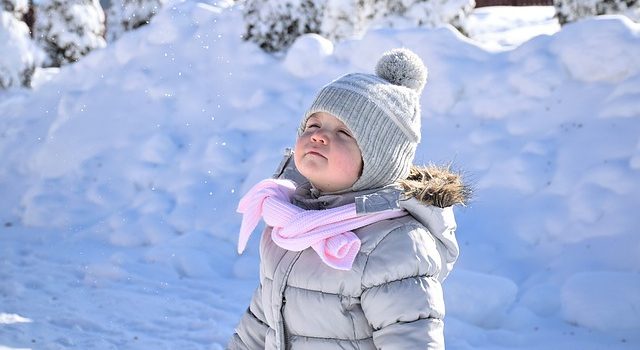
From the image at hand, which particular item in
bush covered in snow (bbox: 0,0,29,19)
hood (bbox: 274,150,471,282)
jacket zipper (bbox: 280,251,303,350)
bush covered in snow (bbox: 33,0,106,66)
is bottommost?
bush covered in snow (bbox: 33,0,106,66)

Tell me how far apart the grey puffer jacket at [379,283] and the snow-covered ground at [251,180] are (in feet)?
6.66

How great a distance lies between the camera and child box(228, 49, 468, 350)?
199cm

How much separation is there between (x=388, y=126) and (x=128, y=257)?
3746 mm

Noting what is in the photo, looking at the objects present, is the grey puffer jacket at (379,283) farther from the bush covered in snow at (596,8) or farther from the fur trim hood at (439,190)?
the bush covered in snow at (596,8)

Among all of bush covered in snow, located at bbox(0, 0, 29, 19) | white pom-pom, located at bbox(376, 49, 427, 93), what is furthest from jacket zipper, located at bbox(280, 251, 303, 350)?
bush covered in snow, located at bbox(0, 0, 29, 19)

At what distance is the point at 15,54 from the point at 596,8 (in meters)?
8.20

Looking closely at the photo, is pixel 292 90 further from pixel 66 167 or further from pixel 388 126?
pixel 388 126

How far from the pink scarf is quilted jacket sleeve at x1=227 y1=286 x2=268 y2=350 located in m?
0.29

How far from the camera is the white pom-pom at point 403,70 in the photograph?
7.49ft

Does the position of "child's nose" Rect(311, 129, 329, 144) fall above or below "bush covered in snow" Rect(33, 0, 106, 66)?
above

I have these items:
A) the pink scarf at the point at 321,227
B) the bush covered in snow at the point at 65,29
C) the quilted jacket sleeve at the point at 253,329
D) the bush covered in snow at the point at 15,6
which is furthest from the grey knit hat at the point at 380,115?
the bush covered in snow at the point at 65,29

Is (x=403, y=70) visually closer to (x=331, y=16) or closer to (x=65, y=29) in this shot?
(x=331, y=16)

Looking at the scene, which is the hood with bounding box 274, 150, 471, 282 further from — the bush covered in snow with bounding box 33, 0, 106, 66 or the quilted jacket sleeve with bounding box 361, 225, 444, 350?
the bush covered in snow with bounding box 33, 0, 106, 66

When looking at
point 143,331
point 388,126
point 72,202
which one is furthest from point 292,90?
point 388,126
